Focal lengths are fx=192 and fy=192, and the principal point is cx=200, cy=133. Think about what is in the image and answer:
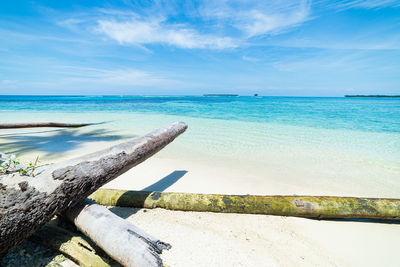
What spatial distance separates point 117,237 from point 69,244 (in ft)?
2.27

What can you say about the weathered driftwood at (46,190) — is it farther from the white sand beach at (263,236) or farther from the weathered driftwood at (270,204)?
the white sand beach at (263,236)

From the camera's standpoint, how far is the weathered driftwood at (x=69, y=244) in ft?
6.43

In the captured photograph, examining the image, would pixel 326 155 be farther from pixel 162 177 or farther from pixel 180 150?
pixel 162 177

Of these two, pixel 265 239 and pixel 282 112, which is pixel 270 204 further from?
pixel 282 112

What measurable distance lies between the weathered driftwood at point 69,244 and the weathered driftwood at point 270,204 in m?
1.15

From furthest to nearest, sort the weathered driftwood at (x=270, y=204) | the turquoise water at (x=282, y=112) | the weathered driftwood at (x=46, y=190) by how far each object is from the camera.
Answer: the turquoise water at (x=282, y=112) < the weathered driftwood at (x=270, y=204) < the weathered driftwood at (x=46, y=190)

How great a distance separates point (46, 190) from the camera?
1.86 meters

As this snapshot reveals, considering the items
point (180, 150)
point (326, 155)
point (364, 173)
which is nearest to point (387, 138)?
point (326, 155)

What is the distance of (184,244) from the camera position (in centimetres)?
249

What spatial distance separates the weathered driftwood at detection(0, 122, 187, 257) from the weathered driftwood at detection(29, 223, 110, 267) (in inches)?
13.8

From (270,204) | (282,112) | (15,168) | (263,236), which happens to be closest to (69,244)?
(15,168)

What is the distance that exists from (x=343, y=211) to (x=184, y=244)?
8.25 feet

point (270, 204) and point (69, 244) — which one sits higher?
point (69, 244)

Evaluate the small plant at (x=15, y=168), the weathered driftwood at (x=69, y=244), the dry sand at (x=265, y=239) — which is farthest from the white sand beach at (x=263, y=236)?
the small plant at (x=15, y=168)
